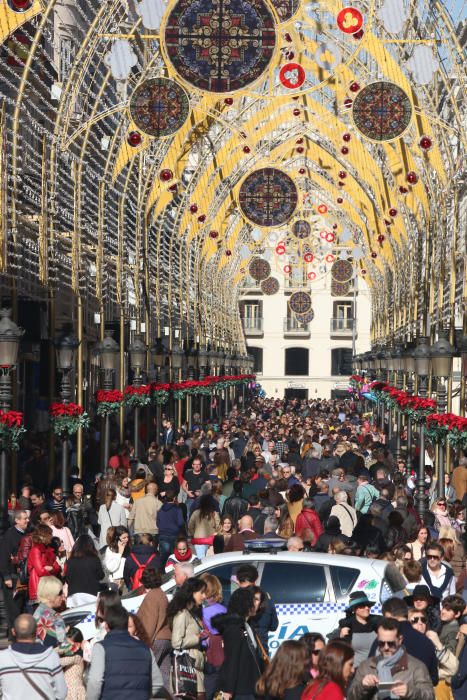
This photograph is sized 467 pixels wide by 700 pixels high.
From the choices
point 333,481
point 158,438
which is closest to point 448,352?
point 333,481

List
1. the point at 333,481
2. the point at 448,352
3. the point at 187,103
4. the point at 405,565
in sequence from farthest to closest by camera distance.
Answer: the point at 187,103 < the point at 448,352 < the point at 333,481 < the point at 405,565

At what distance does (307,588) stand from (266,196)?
40330mm

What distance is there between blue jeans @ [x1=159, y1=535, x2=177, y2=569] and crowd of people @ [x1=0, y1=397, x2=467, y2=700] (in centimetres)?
2

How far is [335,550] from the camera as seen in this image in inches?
748

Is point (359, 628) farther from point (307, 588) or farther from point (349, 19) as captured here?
point (349, 19)

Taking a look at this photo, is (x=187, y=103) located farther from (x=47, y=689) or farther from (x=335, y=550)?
(x=47, y=689)

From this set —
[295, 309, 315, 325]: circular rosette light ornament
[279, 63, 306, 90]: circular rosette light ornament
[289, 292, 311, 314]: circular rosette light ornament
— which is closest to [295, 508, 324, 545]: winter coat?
[279, 63, 306, 90]: circular rosette light ornament

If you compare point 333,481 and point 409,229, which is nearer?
point 333,481

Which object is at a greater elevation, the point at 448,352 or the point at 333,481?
the point at 448,352

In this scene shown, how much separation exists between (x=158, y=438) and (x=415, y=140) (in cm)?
1082

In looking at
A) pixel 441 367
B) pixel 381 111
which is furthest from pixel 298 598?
pixel 381 111

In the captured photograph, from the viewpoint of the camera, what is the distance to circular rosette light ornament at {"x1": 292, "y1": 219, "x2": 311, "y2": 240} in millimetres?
79750

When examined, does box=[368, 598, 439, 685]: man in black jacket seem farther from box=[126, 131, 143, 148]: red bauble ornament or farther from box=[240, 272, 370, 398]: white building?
box=[240, 272, 370, 398]: white building

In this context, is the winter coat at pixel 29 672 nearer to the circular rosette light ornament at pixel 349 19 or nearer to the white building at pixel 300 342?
the circular rosette light ornament at pixel 349 19
